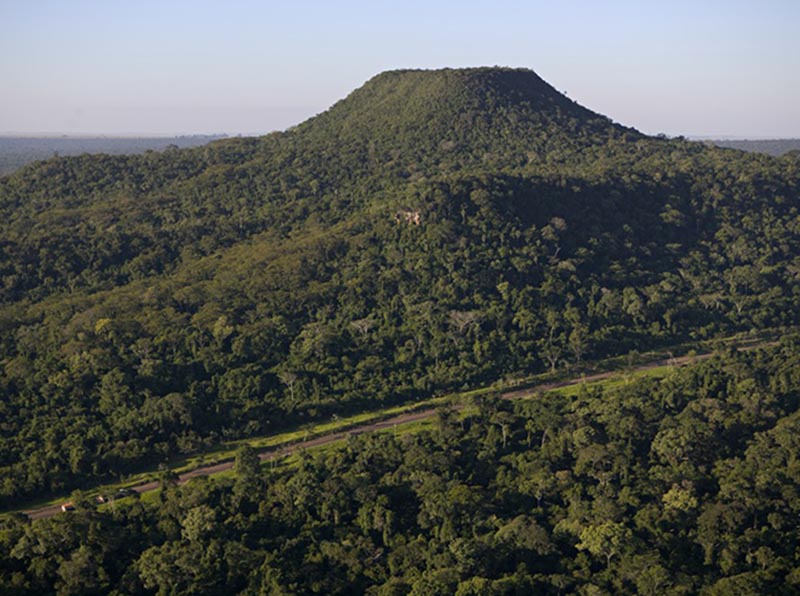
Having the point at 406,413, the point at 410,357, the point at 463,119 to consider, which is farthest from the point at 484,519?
the point at 463,119

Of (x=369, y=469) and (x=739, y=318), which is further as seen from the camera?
(x=739, y=318)

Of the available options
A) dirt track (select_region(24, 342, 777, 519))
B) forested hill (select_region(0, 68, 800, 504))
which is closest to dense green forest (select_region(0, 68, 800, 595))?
forested hill (select_region(0, 68, 800, 504))

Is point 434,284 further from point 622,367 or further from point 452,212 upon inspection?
point 622,367

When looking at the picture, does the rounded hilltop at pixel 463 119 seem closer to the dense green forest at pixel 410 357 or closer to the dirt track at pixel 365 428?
the dense green forest at pixel 410 357

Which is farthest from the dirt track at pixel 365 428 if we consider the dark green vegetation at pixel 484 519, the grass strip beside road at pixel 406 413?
the dark green vegetation at pixel 484 519

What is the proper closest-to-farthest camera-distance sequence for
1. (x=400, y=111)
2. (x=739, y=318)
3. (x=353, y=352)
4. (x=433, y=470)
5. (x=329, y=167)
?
(x=433, y=470)
(x=353, y=352)
(x=739, y=318)
(x=329, y=167)
(x=400, y=111)

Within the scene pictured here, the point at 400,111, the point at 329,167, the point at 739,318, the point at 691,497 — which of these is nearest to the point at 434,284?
the point at 739,318
